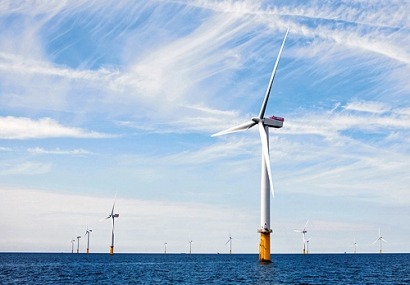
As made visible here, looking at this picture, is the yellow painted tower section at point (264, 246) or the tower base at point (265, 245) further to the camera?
the yellow painted tower section at point (264, 246)

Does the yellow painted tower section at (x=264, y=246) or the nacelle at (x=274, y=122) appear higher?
the nacelle at (x=274, y=122)

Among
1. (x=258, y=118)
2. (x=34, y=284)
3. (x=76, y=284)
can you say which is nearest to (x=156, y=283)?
(x=76, y=284)

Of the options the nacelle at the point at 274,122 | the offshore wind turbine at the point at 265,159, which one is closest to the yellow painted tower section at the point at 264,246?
the offshore wind turbine at the point at 265,159

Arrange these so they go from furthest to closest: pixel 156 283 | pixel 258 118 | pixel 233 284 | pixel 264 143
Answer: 1. pixel 258 118
2. pixel 264 143
3. pixel 156 283
4. pixel 233 284

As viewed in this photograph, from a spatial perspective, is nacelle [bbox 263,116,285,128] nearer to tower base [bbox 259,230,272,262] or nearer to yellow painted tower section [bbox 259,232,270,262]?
tower base [bbox 259,230,272,262]

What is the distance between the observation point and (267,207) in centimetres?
10838

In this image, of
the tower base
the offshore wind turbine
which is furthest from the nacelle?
the tower base

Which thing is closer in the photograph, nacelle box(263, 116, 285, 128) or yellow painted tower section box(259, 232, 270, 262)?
yellow painted tower section box(259, 232, 270, 262)

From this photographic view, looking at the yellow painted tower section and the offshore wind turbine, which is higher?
the offshore wind turbine

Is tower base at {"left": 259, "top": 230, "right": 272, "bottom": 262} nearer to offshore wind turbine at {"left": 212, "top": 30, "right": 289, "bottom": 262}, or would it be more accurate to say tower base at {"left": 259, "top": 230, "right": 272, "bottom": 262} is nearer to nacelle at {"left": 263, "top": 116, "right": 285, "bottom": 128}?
offshore wind turbine at {"left": 212, "top": 30, "right": 289, "bottom": 262}

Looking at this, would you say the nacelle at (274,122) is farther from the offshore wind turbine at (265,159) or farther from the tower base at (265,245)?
the tower base at (265,245)

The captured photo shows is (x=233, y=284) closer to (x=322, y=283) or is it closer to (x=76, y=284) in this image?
(x=322, y=283)

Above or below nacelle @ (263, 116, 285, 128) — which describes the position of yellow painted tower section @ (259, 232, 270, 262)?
below

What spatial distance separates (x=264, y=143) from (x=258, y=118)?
926 cm
